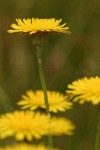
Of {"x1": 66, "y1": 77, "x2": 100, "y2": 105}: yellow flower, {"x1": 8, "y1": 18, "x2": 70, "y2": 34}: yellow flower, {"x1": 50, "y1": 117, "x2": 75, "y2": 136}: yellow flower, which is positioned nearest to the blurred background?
{"x1": 8, "y1": 18, "x2": 70, "y2": 34}: yellow flower

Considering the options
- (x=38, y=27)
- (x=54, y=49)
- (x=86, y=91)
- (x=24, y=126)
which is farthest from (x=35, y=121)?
(x=54, y=49)

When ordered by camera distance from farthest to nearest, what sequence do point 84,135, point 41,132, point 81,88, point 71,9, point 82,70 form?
1. point 71,9
2. point 82,70
3. point 84,135
4. point 81,88
5. point 41,132

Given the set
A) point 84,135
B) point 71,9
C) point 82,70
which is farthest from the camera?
point 71,9

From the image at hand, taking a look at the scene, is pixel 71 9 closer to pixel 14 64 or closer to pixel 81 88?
pixel 14 64

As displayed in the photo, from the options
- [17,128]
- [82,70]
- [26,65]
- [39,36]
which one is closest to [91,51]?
[82,70]

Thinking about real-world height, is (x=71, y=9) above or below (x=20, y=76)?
above

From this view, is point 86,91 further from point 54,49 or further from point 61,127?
point 54,49

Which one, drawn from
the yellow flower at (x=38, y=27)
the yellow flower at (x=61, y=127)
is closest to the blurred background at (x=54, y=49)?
the yellow flower at (x=38, y=27)

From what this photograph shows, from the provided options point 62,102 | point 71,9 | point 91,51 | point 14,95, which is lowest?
point 62,102
